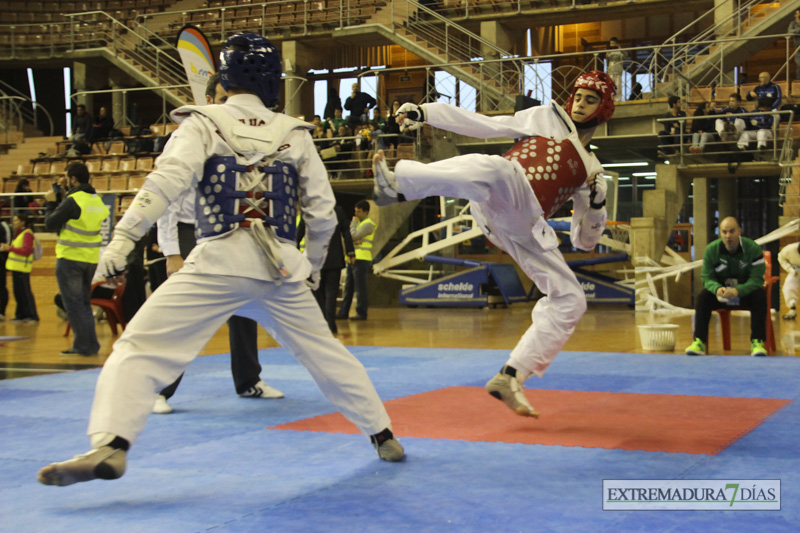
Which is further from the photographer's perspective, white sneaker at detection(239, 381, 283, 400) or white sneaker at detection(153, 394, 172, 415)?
white sneaker at detection(239, 381, 283, 400)

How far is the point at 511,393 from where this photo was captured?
4258 millimetres

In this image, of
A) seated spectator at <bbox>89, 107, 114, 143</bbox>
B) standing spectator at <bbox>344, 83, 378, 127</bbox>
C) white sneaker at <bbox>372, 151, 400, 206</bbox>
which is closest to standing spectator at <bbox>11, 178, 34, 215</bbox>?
seated spectator at <bbox>89, 107, 114, 143</bbox>

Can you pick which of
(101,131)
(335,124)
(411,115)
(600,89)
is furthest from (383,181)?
(101,131)

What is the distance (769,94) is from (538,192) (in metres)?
12.7

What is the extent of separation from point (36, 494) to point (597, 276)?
14.3 metres

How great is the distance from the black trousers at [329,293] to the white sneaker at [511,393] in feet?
20.0

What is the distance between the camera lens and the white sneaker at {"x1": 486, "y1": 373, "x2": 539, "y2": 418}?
420 cm

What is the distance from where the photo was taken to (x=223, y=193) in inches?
128

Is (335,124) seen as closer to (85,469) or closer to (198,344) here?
(198,344)

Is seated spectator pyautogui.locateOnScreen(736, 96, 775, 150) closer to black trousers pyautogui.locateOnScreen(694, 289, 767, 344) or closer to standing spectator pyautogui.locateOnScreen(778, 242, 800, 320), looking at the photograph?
standing spectator pyautogui.locateOnScreen(778, 242, 800, 320)

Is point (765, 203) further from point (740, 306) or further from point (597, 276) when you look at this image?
point (740, 306)

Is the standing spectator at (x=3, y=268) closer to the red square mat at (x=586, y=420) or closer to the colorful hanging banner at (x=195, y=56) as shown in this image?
the colorful hanging banner at (x=195, y=56)

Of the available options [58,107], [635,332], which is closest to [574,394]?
[635,332]

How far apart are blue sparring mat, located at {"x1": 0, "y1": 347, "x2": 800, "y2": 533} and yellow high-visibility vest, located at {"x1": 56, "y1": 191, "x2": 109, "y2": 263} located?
9.45 feet
